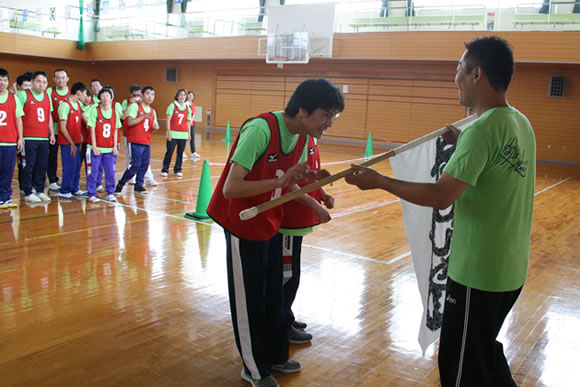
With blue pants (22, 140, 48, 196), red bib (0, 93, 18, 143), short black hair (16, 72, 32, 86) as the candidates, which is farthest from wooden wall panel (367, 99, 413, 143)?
red bib (0, 93, 18, 143)

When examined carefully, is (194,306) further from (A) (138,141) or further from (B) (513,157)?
(A) (138,141)

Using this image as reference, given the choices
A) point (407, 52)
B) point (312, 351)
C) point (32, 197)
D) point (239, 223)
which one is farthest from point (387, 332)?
point (407, 52)

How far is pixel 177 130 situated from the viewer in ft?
35.8

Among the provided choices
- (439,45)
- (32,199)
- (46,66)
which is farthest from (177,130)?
(46,66)

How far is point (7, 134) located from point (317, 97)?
5.93 metres

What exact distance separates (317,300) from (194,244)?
206 cm

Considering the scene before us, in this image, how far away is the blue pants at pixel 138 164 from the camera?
8.84 metres

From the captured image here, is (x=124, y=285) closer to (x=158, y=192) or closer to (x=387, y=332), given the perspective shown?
(x=387, y=332)

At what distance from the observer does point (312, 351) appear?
11.6ft

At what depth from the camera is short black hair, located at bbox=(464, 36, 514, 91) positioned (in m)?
2.10

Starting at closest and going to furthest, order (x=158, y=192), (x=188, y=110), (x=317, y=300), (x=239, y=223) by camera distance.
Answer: (x=239, y=223)
(x=317, y=300)
(x=158, y=192)
(x=188, y=110)

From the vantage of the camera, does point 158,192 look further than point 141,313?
Yes

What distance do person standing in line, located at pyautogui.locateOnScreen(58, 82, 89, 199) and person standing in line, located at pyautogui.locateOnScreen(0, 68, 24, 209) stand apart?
83 cm

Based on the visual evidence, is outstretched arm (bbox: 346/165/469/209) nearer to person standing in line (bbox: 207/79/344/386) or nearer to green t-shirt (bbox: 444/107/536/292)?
green t-shirt (bbox: 444/107/536/292)
